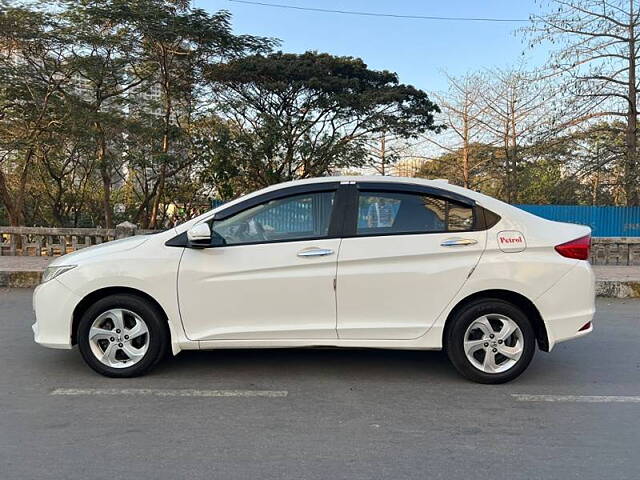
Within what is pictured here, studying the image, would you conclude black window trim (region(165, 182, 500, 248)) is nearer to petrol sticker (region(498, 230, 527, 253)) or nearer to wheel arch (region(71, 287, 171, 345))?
petrol sticker (region(498, 230, 527, 253))

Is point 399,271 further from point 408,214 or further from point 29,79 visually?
point 29,79

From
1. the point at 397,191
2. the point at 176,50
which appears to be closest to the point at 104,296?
the point at 397,191

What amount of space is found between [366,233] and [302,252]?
54 cm

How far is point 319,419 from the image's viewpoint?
375cm

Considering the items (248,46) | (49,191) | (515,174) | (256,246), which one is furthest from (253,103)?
(256,246)

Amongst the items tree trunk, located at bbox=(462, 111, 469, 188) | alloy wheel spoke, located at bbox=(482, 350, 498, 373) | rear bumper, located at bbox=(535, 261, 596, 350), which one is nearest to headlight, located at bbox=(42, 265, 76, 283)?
alloy wheel spoke, located at bbox=(482, 350, 498, 373)

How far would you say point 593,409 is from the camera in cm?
398

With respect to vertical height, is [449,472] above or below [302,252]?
below

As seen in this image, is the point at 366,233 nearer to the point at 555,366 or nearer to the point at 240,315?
the point at 240,315

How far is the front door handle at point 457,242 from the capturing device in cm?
440

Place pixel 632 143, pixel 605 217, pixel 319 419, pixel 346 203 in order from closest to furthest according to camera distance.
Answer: pixel 319 419 < pixel 346 203 < pixel 605 217 < pixel 632 143

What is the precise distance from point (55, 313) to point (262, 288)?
1.70m

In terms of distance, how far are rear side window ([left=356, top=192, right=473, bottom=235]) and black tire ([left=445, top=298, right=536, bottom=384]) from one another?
65 centimetres

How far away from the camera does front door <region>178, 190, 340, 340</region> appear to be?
4.35 m
